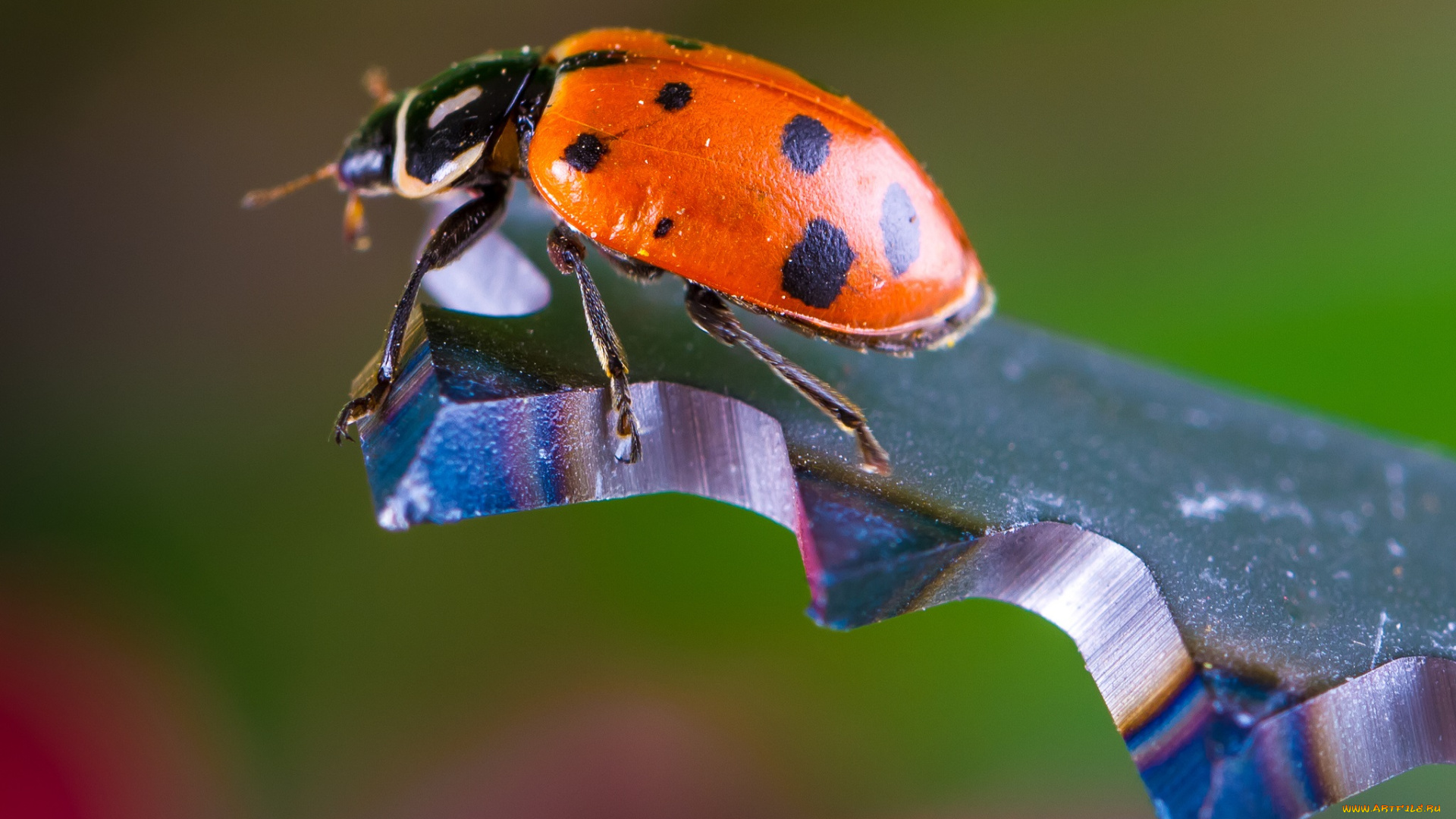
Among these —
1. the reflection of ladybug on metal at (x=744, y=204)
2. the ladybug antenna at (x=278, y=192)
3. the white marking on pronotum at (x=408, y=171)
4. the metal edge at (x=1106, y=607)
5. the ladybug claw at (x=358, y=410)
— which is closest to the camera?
the metal edge at (x=1106, y=607)

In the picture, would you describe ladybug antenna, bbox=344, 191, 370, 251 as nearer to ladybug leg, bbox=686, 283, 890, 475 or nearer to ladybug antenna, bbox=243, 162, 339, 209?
ladybug antenna, bbox=243, 162, 339, 209

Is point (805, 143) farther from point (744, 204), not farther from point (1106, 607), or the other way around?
point (1106, 607)

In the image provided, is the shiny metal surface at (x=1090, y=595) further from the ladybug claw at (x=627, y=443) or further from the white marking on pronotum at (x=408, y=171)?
the white marking on pronotum at (x=408, y=171)

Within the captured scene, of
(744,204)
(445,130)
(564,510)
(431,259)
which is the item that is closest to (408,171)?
(445,130)

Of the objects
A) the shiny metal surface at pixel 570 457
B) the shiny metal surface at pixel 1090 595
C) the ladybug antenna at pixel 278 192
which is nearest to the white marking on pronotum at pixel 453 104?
the ladybug antenna at pixel 278 192

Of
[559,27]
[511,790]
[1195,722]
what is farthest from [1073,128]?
[1195,722]

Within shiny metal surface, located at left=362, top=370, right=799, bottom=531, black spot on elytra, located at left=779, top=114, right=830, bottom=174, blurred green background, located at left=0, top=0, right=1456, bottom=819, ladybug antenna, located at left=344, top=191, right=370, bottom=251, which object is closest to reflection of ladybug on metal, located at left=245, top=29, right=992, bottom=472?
black spot on elytra, located at left=779, top=114, right=830, bottom=174

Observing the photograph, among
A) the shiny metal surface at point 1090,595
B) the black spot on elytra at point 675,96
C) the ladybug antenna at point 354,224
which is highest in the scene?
the black spot on elytra at point 675,96

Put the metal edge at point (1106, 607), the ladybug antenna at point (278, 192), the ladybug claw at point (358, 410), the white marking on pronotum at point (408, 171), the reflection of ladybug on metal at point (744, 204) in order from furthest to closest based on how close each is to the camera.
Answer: the ladybug antenna at point (278, 192)
the white marking on pronotum at point (408, 171)
the reflection of ladybug on metal at point (744, 204)
the ladybug claw at point (358, 410)
the metal edge at point (1106, 607)
